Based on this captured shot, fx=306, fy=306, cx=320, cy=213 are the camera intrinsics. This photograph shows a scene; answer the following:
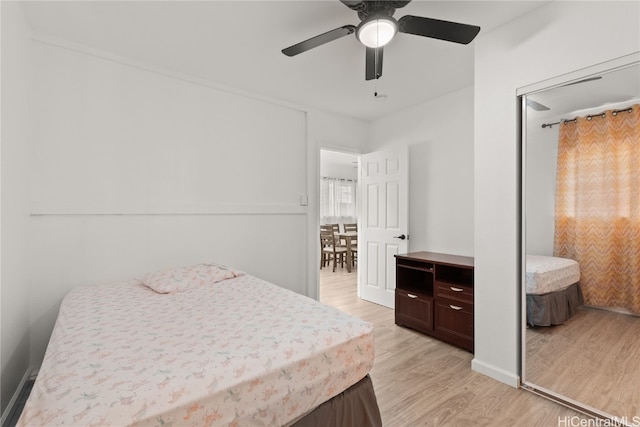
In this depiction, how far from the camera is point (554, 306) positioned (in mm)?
2049

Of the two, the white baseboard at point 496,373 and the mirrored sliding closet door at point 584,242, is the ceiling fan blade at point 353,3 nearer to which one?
the mirrored sliding closet door at point 584,242

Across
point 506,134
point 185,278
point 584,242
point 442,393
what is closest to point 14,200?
point 185,278

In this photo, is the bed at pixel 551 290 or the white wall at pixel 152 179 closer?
the bed at pixel 551 290

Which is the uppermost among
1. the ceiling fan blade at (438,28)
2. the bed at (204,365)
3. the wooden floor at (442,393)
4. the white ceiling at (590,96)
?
the ceiling fan blade at (438,28)

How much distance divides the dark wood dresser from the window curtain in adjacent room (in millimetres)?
4695

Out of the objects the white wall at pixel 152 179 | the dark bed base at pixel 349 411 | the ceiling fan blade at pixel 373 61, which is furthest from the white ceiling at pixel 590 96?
the white wall at pixel 152 179

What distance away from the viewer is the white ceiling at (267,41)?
198cm

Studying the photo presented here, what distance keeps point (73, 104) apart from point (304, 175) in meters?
2.21

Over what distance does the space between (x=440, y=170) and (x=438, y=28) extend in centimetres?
201

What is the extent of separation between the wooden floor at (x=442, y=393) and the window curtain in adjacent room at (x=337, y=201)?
5221mm

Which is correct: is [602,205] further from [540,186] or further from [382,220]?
[382,220]

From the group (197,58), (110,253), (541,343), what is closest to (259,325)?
(110,253)

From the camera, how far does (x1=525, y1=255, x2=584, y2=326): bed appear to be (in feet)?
6.42

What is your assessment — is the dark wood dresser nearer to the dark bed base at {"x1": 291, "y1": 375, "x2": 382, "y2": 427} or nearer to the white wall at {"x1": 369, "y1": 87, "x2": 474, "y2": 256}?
the white wall at {"x1": 369, "y1": 87, "x2": 474, "y2": 256}
